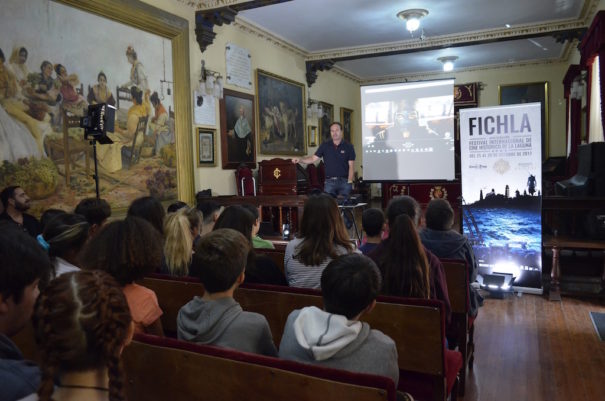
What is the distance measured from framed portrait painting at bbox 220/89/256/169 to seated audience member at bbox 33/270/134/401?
6.39m

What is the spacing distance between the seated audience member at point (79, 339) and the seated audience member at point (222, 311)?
0.66 m

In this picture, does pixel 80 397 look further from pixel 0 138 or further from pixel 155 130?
pixel 155 130

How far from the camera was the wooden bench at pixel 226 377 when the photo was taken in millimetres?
1206

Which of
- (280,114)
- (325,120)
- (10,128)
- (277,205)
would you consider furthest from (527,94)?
(10,128)

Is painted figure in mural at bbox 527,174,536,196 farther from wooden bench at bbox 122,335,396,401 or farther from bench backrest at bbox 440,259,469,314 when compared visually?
wooden bench at bbox 122,335,396,401

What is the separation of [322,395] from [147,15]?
5.61 meters

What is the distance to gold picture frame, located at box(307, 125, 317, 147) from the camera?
391 inches

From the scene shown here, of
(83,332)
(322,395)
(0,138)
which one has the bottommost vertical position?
(322,395)

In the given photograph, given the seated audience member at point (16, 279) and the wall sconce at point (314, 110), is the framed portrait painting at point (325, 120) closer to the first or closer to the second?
the wall sconce at point (314, 110)

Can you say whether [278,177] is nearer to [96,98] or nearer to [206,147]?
[206,147]

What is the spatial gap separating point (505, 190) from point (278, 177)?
374 cm

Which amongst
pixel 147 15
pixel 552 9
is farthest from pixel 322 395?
pixel 552 9

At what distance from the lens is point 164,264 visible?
9.21 feet

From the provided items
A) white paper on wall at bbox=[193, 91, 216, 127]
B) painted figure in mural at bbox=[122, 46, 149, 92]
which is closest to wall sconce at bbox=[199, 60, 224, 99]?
white paper on wall at bbox=[193, 91, 216, 127]
